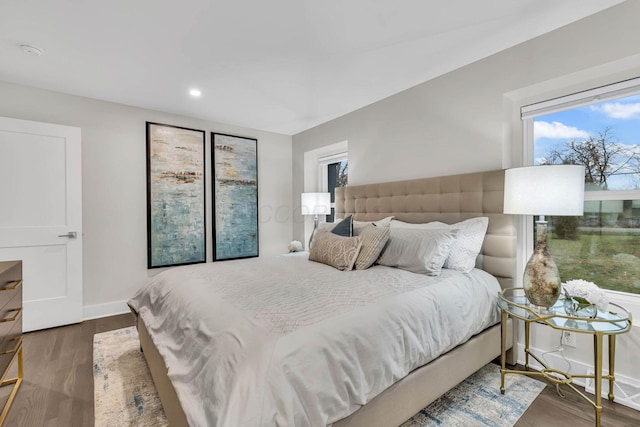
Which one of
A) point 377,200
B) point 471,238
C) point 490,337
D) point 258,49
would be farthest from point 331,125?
point 490,337

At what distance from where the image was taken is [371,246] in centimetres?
228

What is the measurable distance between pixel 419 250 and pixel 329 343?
1.21 meters

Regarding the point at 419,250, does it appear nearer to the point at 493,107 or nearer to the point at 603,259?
the point at 603,259

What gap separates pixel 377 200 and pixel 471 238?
119 centimetres

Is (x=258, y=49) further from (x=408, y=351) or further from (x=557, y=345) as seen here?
(x=557, y=345)

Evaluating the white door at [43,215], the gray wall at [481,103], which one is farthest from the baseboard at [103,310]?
the gray wall at [481,103]

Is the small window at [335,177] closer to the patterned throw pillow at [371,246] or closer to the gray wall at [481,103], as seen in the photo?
the gray wall at [481,103]

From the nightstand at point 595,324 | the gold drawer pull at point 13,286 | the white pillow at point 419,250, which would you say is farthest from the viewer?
the white pillow at point 419,250

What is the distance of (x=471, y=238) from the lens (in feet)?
7.14

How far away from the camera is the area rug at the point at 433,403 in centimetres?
159

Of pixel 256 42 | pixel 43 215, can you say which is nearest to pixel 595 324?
pixel 256 42

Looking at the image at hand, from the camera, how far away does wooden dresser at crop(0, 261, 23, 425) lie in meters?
1.53

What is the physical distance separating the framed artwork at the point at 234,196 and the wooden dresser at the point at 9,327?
217 centimetres

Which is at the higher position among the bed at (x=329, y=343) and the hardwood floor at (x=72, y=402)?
the bed at (x=329, y=343)
